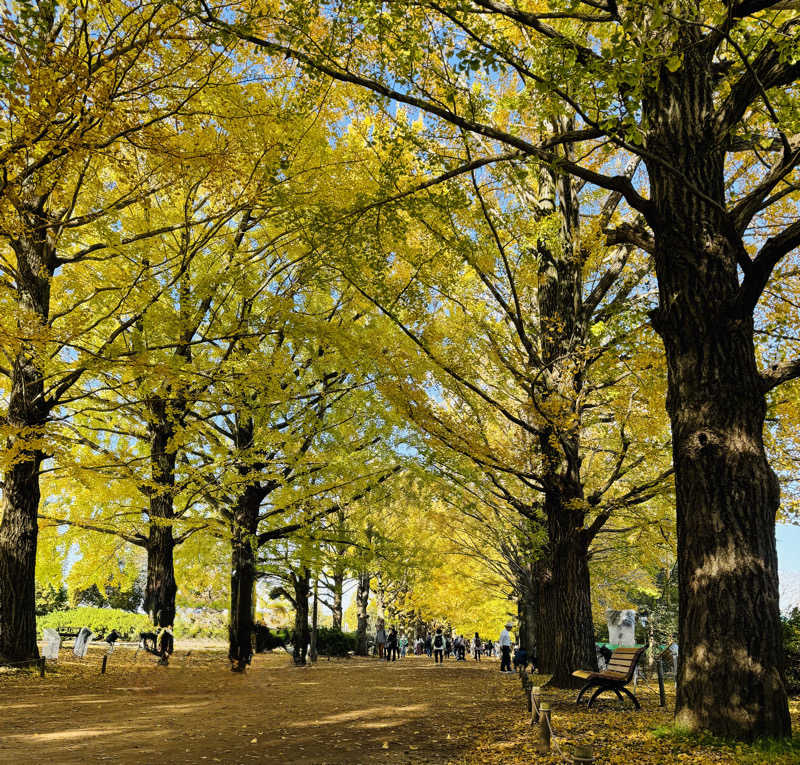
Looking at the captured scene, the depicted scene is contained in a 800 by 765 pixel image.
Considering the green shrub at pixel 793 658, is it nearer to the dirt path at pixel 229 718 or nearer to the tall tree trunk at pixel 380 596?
the dirt path at pixel 229 718

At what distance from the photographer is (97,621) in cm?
2550

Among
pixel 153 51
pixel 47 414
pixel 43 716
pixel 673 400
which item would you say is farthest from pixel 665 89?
pixel 47 414

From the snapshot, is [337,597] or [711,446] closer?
[711,446]

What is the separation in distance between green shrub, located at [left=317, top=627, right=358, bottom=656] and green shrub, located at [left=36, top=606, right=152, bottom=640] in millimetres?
7156

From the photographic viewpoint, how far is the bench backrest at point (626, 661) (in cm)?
725

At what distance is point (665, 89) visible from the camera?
18.8 feet

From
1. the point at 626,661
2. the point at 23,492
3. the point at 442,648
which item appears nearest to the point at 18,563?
the point at 23,492

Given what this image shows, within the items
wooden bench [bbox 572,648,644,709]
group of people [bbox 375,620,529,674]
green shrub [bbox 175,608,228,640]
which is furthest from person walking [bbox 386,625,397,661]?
wooden bench [bbox 572,648,644,709]

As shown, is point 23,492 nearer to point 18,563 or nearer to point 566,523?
point 18,563

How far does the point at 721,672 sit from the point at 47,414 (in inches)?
418

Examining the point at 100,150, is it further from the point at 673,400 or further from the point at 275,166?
the point at 673,400

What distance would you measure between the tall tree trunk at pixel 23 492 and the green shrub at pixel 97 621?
15.2m

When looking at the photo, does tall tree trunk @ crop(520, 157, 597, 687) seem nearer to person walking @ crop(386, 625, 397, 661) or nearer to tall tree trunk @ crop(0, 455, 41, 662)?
tall tree trunk @ crop(0, 455, 41, 662)

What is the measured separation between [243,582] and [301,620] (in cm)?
787
